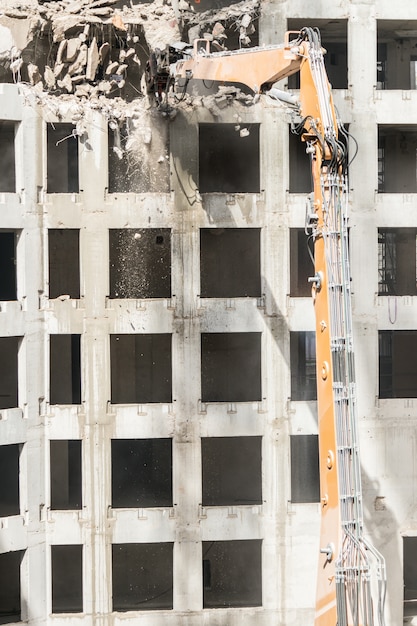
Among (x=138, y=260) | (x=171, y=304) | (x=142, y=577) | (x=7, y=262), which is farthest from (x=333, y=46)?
(x=142, y=577)

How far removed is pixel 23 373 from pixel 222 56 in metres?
8.50

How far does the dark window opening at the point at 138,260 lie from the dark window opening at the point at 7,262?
136 inches

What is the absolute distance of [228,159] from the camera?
21797mm

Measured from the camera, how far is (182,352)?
66.5ft

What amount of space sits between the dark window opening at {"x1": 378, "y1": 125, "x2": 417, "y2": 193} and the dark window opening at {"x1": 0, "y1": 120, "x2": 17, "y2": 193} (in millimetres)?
9140

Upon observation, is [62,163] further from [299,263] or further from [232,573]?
[232,573]

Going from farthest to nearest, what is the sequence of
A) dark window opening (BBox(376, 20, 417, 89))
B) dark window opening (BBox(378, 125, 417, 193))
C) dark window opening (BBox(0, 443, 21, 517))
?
dark window opening (BBox(378, 125, 417, 193)) < dark window opening (BBox(376, 20, 417, 89)) < dark window opening (BBox(0, 443, 21, 517))

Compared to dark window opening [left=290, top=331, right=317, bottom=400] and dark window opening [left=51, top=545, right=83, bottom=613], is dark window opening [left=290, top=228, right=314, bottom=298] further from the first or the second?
dark window opening [left=51, top=545, right=83, bottom=613]

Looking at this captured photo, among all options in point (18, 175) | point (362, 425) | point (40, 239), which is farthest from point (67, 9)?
point (362, 425)

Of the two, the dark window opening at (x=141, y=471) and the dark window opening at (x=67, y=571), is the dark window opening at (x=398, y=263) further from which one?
the dark window opening at (x=67, y=571)

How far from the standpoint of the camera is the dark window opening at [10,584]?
2092 cm

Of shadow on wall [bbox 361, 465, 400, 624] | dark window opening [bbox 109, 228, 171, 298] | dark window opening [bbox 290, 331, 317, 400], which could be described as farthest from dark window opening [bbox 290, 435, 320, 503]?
dark window opening [bbox 109, 228, 171, 298]

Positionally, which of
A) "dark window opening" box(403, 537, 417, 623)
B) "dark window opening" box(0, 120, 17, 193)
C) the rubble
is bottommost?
"dark window opening" box(403, 537, 417, 623)

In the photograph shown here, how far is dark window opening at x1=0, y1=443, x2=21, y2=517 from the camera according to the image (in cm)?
2142
